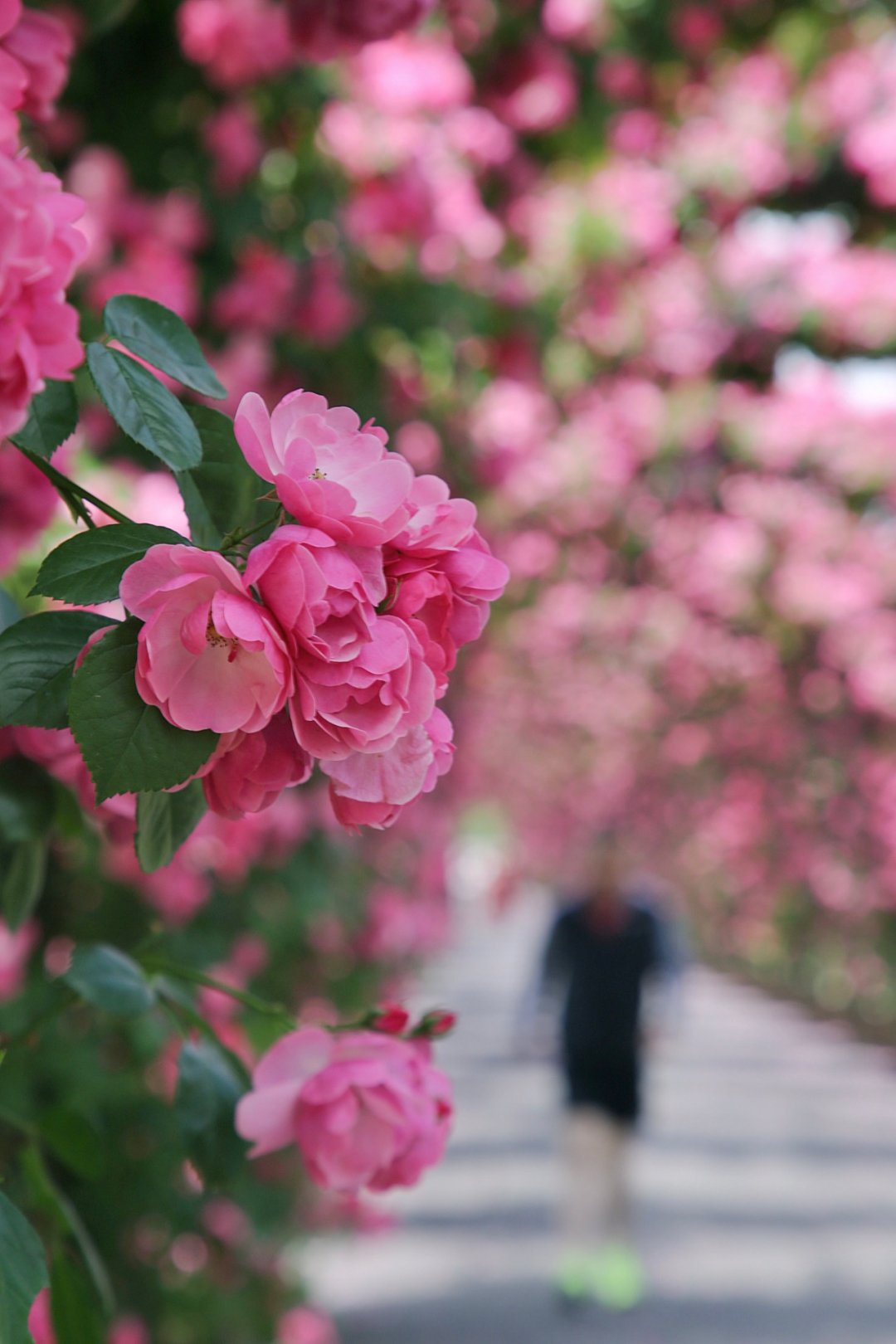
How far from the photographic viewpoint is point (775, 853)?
15.0 metres

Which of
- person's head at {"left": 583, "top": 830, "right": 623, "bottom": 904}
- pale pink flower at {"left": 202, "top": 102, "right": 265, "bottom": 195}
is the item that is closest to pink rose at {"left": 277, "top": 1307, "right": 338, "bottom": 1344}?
person's head at {"left": 583, "top": 830, "right": 623, "bottom": 904}

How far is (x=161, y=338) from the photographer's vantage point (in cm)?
85

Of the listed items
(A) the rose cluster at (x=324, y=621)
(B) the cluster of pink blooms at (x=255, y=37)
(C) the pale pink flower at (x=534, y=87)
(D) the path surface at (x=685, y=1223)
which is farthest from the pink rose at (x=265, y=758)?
(D) the path surface at (x=685, y=1223)

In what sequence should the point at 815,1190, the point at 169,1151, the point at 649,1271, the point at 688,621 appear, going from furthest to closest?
1. the point at 688,621
2. the point at 815,1190
3. the point at 649,1271
4. the point at 169,1151

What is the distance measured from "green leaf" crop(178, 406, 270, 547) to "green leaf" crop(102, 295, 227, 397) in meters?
0.02

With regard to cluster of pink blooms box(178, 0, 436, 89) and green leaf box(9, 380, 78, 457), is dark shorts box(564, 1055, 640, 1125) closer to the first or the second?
cluster of pink blooms box(178, 0, 436, 89)

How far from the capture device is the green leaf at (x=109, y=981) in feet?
3.42

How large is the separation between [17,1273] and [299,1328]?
3.66 m

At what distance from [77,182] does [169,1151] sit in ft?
6.53

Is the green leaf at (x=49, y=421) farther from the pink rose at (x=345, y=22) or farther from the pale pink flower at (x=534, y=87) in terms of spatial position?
the pale pink flower at (x=534, y=87)

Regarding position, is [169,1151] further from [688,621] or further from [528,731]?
[528,731]

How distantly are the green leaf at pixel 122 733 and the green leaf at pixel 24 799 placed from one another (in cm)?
44

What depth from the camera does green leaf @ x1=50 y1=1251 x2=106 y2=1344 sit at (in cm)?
104

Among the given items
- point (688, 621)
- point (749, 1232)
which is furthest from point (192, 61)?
point (688, 621)
